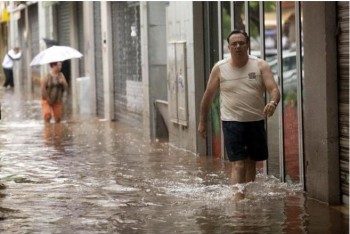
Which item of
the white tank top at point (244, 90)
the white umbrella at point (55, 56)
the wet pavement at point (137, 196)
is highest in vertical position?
the white umbrella at point (55, 56)

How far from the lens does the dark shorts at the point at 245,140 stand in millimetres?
8805

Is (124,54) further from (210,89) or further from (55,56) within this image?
(210,89)

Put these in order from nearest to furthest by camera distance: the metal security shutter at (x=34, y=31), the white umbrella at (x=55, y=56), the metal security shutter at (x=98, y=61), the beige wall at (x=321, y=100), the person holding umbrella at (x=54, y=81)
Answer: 1. the beige wall at (x=321, y=100)
2. the white umbrella at (x=55, y=56)
3. the person holding umbrella at (x=54, y=81)
4. the metal security shutter at (x=98, y=61)
5. the metal security shutter at (x=34, y=31)

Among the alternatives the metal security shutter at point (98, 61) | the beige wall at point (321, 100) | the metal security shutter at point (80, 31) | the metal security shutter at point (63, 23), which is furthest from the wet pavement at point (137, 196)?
the metal security shutter at point (63, 23)

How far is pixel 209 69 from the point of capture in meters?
12.9

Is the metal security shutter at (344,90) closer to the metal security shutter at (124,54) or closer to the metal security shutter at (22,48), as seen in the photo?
the metal security shutter at (124,54)

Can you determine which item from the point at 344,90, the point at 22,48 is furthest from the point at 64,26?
the point at 344,90

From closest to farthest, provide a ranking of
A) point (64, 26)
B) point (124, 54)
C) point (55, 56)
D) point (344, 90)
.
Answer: point (344, 90)
point (55, 56)
point (124, 54)
point (64, 26)

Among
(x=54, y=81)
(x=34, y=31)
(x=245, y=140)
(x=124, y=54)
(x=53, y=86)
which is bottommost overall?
(x=245, y=140)

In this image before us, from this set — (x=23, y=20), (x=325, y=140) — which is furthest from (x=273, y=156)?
(x=23, y=20)

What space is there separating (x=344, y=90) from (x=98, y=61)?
47.1 feet

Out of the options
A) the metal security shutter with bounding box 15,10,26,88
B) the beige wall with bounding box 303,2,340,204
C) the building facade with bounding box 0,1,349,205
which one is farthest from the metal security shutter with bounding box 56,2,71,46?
the beige wall with bounding box 303,2,340,204

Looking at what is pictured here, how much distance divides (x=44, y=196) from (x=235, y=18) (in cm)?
399

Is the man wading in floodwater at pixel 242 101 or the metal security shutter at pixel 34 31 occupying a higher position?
the metal security shutter at pixel 34 31
